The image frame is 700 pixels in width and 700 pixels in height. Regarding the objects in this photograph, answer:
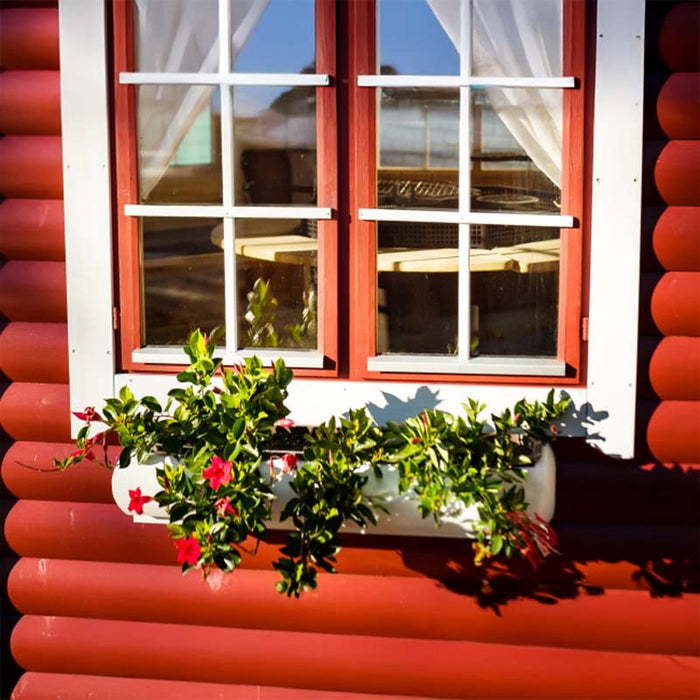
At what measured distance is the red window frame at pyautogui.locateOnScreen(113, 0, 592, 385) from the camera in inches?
121

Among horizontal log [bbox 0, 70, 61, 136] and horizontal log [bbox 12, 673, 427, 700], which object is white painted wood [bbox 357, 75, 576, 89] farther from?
horizontal log [bbox 12, 673, 427, 700]

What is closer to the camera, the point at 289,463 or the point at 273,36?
the point at 289,463

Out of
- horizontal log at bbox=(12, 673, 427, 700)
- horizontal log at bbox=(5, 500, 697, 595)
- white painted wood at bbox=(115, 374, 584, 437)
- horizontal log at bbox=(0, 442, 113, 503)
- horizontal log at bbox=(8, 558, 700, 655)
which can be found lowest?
horizontal log at bbox=(12, 673, 427, 700)

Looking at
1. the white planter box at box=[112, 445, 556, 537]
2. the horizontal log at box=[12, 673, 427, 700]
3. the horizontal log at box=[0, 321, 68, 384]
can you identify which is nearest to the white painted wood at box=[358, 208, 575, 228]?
the white planter box at box=[112, 445, 556, 537]

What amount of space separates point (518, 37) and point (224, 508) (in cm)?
145

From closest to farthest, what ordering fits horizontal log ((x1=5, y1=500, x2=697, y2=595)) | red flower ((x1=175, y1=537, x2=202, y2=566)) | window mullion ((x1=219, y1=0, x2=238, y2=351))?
red flower ((x1=175, y1=537, x2=202, y2=566)) → window mullion ((x1=219, y1=0, x2=238, y2=351)) → horizontal log ((x1=5, y1=500, x2=697, y2=595))

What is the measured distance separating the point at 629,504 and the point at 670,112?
107 centimetres

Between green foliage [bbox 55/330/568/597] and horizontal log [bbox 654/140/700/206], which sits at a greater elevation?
horizontal log [bbox 654/140/700/206]

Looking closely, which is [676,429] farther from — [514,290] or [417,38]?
[417,38]

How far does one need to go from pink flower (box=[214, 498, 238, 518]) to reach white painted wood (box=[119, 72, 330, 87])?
3.74ft

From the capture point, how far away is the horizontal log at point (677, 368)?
10.3 feet

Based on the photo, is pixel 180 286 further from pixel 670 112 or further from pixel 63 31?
pixel 670 112

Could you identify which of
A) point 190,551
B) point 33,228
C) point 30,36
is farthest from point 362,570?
point 30,36

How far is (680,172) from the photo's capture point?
3078 mm
